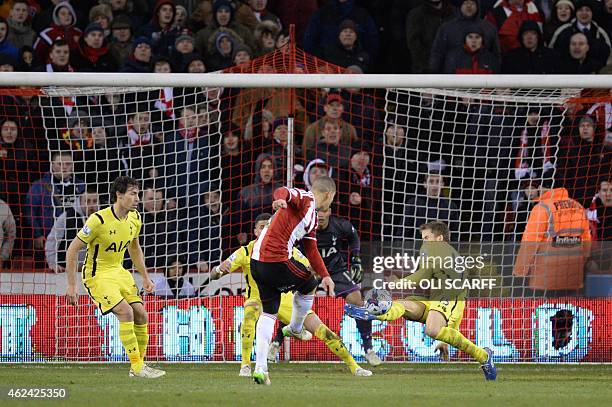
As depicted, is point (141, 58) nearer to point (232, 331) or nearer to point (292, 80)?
point (292, 80)

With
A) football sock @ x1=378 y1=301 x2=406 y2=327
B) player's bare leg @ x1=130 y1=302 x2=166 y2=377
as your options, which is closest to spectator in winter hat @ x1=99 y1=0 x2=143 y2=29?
player's bare leg @ x1=130 y1=302 x2=166 y2=377

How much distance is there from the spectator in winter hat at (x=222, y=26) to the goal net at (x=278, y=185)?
1821 mm

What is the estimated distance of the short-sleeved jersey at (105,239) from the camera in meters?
11.6

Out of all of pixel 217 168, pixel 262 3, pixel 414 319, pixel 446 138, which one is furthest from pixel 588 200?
pixel 262 3

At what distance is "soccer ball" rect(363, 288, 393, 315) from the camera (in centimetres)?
1259

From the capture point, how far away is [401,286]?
13.6 m

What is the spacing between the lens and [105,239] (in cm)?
1170

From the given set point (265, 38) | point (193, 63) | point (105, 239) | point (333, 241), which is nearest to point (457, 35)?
point (265, 38)

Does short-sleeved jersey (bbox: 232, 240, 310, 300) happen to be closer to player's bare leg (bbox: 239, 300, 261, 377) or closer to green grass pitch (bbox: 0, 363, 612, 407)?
player's bare leg (bbox: 239, 300, 261, 377)

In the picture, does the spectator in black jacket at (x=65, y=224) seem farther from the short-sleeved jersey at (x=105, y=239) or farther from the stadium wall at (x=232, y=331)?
the short-sleeved jersey at (x=105, y=239)

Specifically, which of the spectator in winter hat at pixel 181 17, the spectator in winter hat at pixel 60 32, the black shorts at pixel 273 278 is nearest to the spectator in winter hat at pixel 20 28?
the spectator in winter hat at pixel 60 32

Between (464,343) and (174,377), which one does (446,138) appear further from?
(174,377)

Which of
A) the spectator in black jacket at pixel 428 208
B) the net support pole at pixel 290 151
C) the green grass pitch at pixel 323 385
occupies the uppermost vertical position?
the net support pole at pixel 290 151

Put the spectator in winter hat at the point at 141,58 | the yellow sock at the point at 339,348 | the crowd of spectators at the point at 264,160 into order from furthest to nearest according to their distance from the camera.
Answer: the spectator in winter hat at the point at 141,58
the crowd of spectators at the point at 264,160
the yellow sock at the point at 339,348
